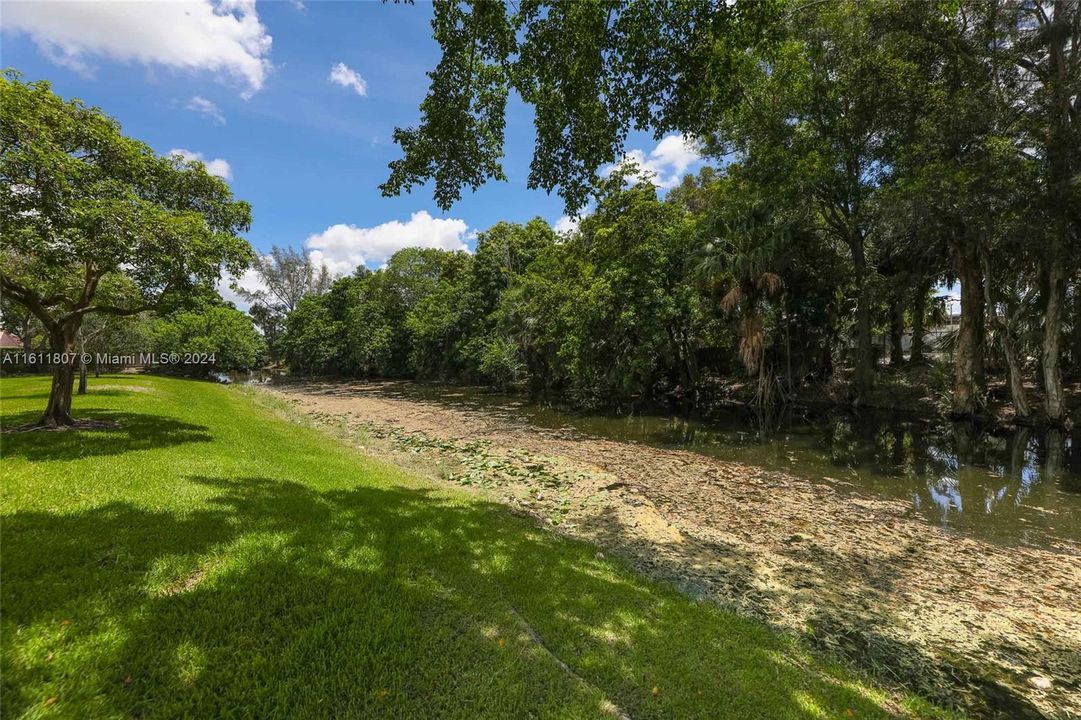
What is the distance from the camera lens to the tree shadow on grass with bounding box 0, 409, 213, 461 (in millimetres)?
7832

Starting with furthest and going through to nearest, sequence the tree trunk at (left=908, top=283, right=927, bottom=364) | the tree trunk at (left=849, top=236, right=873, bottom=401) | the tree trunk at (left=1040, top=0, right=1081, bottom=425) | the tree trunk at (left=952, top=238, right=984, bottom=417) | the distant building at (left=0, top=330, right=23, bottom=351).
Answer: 1. the distant building at (left=0, top=330, right=23, bottom=351)
2. the tree trunk at (left=908, top=283, right=927, bottom=364)
3. the tree trunk at (left=849, top=236, right=873, bottom=401)
4. the tree trunk at (left=952, top=238, right=984, bottom=417)
5. the tree trunk at (left=1040, top=0, right=1081, bottom=425)

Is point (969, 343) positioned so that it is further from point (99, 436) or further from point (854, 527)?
point (99, 436)

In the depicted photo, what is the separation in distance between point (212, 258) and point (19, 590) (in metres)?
8.01

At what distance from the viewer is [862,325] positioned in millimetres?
22297

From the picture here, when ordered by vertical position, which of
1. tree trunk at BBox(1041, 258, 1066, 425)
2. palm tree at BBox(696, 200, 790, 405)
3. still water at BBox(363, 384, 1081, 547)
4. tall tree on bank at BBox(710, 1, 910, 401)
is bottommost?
still water at BBox(363, 384, 1081, 547)

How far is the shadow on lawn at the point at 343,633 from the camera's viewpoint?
9.09 feet

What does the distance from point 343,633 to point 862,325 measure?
86.2 ft

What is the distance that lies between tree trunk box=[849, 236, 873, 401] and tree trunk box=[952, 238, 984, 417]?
11.3 feet

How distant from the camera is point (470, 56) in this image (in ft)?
20.7

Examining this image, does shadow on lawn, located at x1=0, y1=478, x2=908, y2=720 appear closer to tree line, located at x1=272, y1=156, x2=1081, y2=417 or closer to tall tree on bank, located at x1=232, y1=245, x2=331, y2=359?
tree line, located at x1=272, y1=156, x2=1081, y2=417

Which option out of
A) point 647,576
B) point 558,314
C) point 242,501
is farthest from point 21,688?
point 558,314

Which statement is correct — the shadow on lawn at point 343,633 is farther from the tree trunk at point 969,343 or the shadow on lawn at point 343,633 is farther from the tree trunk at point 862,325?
the tree trunk at point 862,325

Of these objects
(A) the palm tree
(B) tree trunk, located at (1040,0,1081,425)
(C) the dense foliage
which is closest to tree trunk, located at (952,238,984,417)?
(C) the dense foliage

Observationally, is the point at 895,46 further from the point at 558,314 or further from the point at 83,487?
the point at 83,487
